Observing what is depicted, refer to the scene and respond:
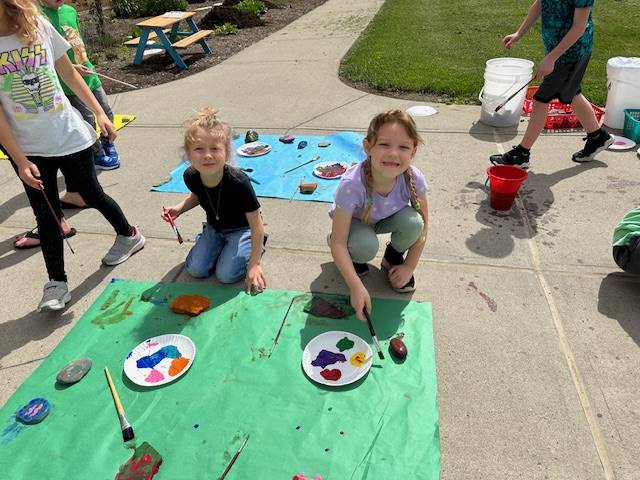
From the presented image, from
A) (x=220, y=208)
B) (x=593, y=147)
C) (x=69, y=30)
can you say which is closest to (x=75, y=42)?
(x=69, y=30)

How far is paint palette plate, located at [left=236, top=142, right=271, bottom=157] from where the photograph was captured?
409cm

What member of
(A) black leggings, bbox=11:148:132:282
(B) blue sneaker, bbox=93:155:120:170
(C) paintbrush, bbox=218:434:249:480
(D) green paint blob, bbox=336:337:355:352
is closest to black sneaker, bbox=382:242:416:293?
(D) green paint blob, bbox=336:337:355:352

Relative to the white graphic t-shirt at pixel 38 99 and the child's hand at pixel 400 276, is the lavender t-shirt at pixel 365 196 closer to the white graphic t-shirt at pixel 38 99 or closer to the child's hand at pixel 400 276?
the child's hand at pixel 400 276

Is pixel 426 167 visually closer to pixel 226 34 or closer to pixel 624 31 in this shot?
pixel 624 31

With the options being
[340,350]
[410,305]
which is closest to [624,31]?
[410,305]

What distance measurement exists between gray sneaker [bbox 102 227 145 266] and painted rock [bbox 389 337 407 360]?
1776mm

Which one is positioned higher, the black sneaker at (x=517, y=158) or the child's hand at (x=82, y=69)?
the child's hand at (x=82, y=69)

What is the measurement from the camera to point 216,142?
2367 millimetres

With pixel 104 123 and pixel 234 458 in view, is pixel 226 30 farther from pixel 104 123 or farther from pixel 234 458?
pixel 234 458

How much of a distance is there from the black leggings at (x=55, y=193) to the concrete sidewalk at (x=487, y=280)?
25cm

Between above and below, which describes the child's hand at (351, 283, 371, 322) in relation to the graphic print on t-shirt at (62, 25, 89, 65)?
below

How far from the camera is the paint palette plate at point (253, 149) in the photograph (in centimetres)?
409

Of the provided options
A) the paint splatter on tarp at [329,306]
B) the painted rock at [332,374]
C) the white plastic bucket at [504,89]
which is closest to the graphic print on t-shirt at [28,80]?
the paint splatter on tarp at [329,306]

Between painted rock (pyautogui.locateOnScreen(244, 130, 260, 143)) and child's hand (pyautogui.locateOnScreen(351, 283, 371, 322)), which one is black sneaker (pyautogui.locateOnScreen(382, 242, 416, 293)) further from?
painted rock (pyautogui.locateOnScreen(244, 130, 260, 143))
